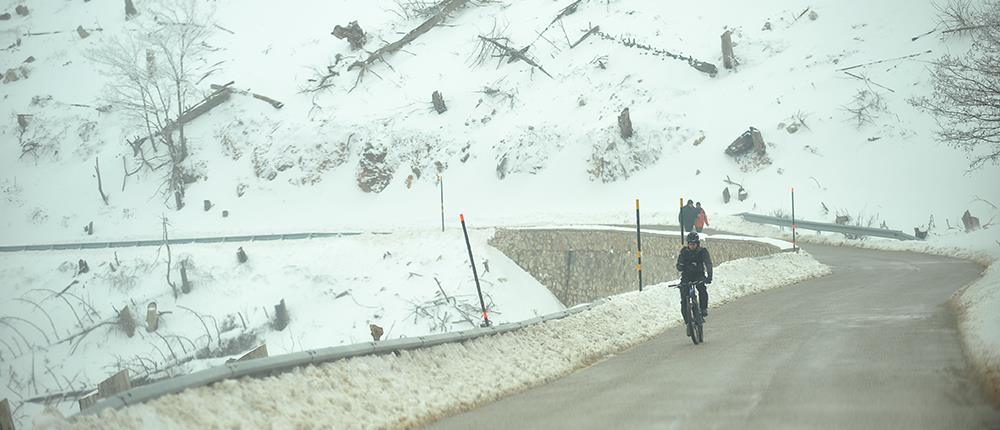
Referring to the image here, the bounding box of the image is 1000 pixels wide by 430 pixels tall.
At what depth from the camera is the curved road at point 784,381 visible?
7.27 meters

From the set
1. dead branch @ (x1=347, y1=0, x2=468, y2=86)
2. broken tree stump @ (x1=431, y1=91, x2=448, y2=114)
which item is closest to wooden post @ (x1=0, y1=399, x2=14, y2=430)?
broken tree stump @ (x1=431, y1=91, x2=448, y2=114)

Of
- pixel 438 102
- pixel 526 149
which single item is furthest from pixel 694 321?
pixel 438 102

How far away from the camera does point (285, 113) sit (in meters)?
56.6

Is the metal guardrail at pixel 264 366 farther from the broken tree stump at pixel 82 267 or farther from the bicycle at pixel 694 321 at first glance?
the broken tree stump at pixel 82 267

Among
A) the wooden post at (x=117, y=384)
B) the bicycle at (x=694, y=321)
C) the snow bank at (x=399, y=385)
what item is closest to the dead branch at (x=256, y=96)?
the snow bank at (x=399, y=385)

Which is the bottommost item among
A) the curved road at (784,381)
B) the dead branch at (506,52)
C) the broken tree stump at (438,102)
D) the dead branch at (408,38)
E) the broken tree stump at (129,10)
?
the curved road at (784,381)

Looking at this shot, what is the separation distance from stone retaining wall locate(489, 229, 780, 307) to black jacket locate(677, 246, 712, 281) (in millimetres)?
13656

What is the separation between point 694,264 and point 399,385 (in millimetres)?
6339

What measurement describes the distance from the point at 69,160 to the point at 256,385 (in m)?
56.4

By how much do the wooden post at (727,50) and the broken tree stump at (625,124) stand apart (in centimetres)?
706

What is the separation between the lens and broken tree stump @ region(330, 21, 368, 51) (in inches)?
2430

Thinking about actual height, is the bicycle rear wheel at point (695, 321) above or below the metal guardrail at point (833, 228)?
below

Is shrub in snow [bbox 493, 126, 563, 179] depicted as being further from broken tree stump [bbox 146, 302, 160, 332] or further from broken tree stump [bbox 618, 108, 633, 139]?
broken tree stump [bbox 146, 302, 160, 332]

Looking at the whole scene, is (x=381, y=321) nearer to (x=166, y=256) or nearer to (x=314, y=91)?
(x=166, y=256)
